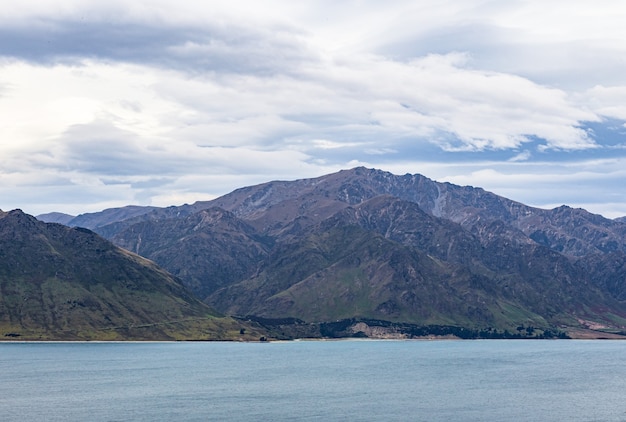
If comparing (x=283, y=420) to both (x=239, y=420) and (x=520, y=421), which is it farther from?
(x=520, y=421)

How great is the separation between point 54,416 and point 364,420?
77800 mm

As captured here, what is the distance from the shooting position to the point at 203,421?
194 meters

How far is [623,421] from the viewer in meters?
194

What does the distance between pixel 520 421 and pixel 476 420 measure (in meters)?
10.8

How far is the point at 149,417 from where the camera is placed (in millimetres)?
199125

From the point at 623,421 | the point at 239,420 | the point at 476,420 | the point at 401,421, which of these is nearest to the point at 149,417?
the point at 239,420

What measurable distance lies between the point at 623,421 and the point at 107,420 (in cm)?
12610

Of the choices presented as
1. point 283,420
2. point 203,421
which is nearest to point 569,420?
point 283,420

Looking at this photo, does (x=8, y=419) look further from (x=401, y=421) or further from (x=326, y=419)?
(x=401, y=421)

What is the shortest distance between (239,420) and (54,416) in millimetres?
46488

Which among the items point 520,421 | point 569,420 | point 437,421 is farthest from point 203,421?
point 569,420

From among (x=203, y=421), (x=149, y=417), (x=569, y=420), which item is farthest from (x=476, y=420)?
(x=149, y=417)

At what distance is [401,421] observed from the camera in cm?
19725

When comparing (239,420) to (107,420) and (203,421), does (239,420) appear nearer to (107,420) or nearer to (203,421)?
(203,421)
